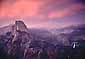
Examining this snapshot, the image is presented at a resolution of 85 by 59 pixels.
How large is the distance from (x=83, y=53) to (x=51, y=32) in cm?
43

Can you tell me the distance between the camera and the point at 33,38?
2.41m

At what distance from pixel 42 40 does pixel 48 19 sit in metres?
0.25

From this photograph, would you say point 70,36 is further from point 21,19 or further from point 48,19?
point 21,19

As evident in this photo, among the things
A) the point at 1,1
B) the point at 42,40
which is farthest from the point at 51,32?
the point at 1,1

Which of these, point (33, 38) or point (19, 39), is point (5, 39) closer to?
point (19, 39)

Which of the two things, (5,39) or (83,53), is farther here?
(5,39)

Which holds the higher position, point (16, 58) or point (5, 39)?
point (5, 39)

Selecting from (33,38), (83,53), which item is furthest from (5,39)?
(83,53)

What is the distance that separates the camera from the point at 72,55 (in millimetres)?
2301

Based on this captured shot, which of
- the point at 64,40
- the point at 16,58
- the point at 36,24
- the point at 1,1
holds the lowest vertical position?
the point at 16,58

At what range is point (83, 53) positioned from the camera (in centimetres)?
229

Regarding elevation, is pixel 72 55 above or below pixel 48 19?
below

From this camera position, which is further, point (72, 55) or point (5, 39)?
point (5, 39)

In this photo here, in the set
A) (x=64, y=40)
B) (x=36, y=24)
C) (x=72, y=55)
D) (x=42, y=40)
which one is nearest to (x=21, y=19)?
(x=36, y=24)
